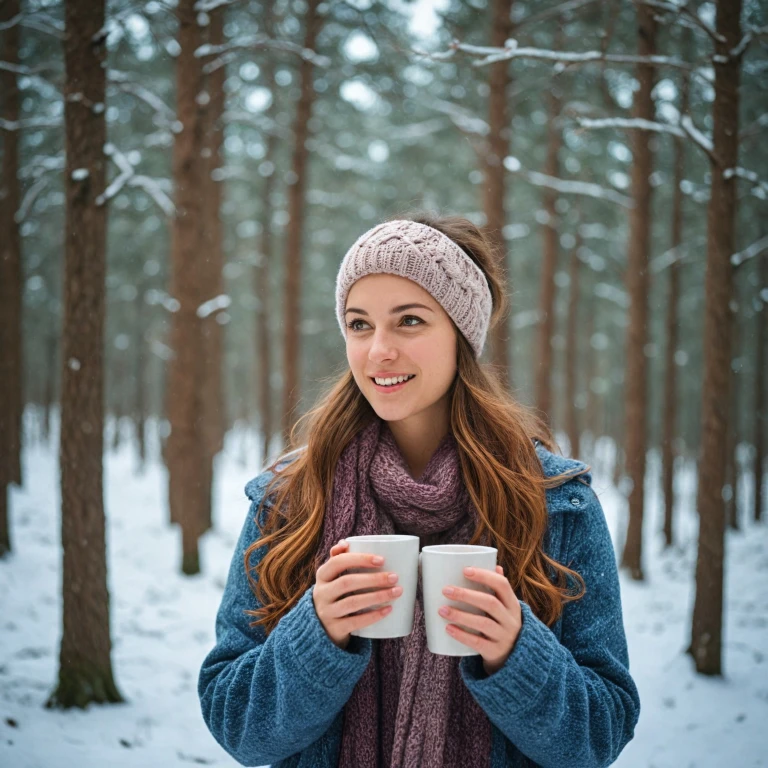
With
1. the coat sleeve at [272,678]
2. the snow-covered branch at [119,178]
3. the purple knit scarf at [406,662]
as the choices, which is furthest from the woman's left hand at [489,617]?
the snow-covered branch at [119,178]

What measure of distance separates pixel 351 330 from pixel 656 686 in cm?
595

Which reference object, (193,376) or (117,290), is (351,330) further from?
(117,290)

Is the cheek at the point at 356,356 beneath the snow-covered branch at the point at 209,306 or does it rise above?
beneath

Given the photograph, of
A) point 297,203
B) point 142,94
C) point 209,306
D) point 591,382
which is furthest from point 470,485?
point 591,382

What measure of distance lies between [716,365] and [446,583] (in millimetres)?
5418

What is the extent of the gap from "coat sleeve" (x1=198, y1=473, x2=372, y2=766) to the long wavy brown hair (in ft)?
0.26

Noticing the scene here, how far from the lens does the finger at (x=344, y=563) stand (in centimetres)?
136

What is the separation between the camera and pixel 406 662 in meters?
1.78

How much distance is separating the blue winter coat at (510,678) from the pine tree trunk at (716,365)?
465 cm

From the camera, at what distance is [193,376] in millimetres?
8969

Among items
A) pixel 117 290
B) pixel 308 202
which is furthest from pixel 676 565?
pixel 117 290

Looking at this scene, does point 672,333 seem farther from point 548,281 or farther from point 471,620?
point 471,620

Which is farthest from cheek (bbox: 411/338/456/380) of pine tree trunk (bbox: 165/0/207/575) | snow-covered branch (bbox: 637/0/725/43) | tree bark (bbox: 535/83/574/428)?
tree bark (bbox: 535/83/574/428)

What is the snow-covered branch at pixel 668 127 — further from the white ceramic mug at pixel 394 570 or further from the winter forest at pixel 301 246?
the white ceramic mug at pixel 394 570
